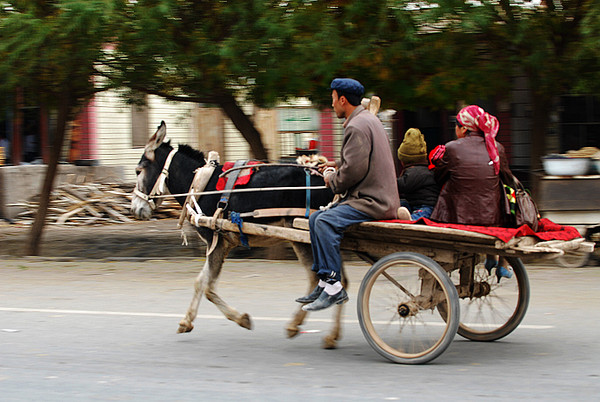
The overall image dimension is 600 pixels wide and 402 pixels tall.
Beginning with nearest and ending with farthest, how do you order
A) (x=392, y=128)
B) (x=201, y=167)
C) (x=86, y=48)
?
(x=201, y=167) < (x=86, y=48) < (x=392, y=128)

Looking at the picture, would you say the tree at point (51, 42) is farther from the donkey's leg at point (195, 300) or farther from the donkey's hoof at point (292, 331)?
the donkey's hoof at point (292, 331)

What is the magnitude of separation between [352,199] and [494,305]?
162 centimetres

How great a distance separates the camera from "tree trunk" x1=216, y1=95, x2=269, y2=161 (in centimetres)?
1264

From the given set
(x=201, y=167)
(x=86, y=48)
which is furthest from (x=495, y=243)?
(x=86, y=48)

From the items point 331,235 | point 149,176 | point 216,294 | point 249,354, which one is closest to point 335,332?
point 249,354

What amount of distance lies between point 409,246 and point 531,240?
2.97 ft

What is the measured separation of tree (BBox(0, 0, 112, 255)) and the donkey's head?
3279 mm

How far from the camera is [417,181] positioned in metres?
6.39

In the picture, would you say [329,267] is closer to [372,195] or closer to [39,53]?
[372,195]

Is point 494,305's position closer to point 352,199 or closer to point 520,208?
point 520,208

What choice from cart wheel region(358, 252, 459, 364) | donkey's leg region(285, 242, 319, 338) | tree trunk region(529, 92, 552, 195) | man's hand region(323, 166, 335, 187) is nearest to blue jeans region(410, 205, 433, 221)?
cart wheel region(358, 252, 459, 364)

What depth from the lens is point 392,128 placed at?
57.2ft

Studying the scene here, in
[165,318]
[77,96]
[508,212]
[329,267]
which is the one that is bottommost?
[165,318]

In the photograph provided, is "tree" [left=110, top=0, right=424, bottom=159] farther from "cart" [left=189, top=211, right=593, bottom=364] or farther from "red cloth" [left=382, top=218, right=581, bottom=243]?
"red cloth" [left=382, top=218, right=581, bottom=243]
